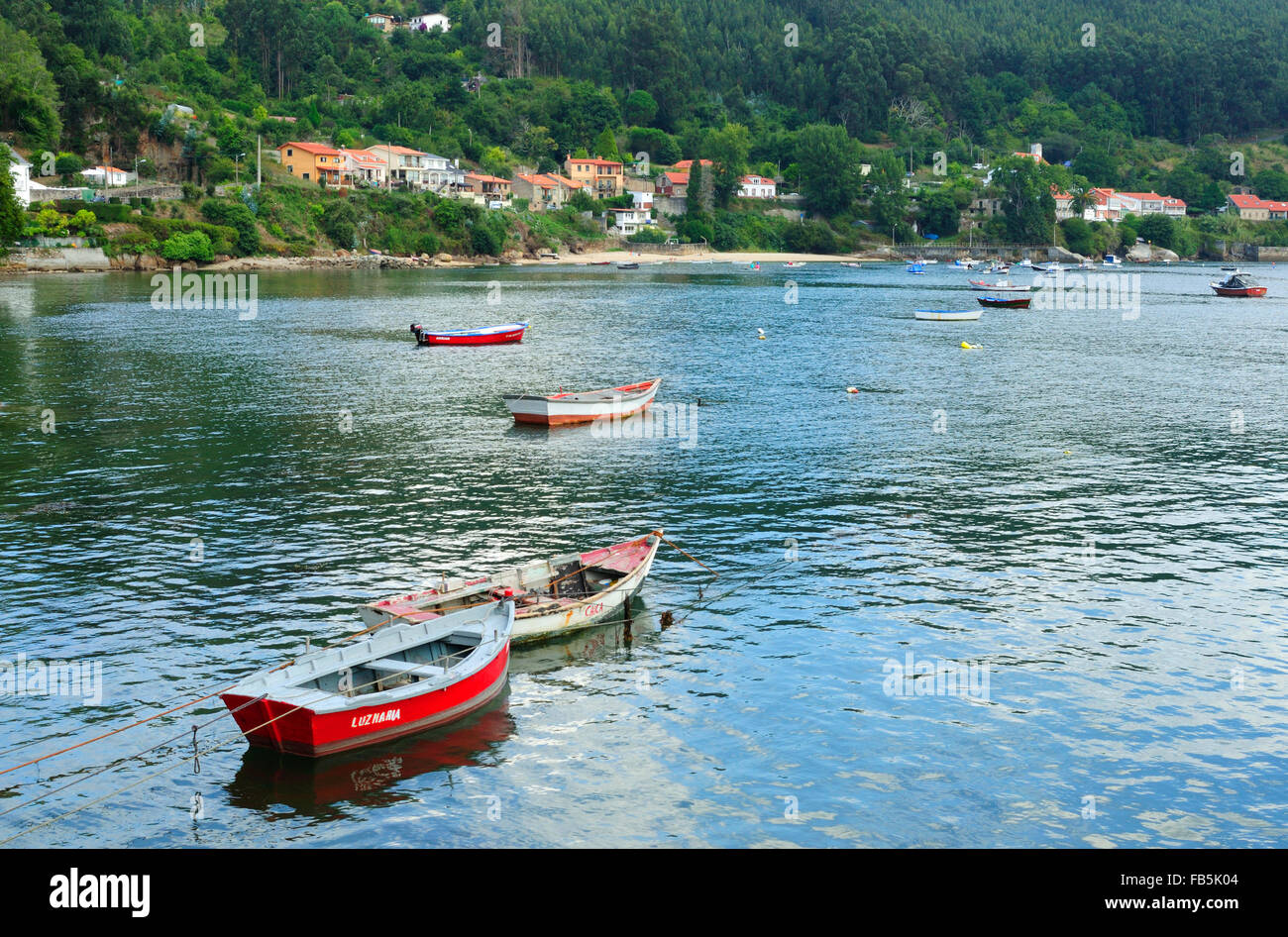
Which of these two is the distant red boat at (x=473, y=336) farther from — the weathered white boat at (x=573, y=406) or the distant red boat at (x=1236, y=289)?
the distant red boat at (x=1236, y=289)

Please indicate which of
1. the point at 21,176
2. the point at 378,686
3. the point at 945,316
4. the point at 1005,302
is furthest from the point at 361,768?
the point at 21,176

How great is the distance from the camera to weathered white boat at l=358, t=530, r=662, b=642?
1159 inches

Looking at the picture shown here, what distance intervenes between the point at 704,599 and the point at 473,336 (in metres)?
65.9

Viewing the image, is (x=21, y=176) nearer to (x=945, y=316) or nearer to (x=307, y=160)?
(x=307, y=160)

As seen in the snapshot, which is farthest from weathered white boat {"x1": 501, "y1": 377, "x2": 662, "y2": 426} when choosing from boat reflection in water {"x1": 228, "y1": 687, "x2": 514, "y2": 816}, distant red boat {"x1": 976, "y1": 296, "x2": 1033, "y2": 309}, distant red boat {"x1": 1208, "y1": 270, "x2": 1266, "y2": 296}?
distant red boat {"x1": 1208, "y1": 270, "x2": 1266, "y2": 296}

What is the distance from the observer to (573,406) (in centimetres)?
6088

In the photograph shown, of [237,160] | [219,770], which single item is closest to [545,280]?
[237,160]

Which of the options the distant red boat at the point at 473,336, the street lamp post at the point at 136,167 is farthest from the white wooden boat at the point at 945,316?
the street lamp post at the point at 136,167

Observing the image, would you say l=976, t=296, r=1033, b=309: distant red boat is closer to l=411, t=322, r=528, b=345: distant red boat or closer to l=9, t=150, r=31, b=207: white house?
l=411, t=322, r=528, b=345: distant red boat

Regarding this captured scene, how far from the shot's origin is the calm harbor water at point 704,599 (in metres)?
22.2

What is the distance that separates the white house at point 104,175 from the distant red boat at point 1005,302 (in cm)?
13056

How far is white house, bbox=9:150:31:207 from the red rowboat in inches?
5777
